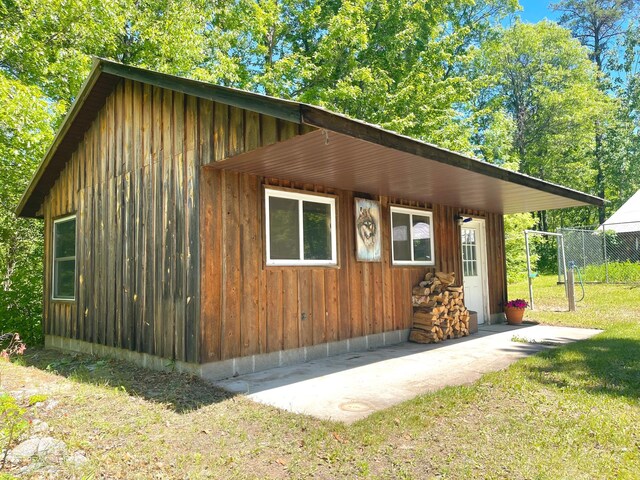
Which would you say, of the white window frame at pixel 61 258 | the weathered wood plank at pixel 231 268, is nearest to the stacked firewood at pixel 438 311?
the weathered wood plank at pixel 231 268

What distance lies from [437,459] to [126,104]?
5.96 meters

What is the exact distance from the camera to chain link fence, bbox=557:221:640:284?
15156mm

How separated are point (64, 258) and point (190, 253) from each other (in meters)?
3.87

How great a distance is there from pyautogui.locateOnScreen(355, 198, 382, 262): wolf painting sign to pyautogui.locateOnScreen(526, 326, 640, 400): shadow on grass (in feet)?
8.77

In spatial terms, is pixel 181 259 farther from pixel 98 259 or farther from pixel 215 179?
pixel 98 259

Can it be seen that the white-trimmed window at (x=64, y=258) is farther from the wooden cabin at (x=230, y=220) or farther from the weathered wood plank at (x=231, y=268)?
the weathered wood plank at (x=231, y=268)

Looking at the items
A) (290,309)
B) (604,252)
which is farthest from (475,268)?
(604,252)

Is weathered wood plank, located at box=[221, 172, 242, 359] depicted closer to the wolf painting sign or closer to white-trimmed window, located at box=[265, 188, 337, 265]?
white-trimmed window, located at box=[265, 188, 337, 265]

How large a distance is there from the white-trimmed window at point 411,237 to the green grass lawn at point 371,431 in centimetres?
299

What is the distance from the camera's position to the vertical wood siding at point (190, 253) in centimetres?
499

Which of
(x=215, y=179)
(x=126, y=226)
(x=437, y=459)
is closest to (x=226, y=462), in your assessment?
(x=437, y=459)

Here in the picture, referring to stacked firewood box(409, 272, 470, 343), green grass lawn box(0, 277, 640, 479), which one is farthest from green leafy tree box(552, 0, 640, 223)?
green grass lawn box(0, 277, 640, 479)

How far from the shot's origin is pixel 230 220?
525 cm

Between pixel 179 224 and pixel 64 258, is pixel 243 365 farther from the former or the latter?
pixel 64 258
